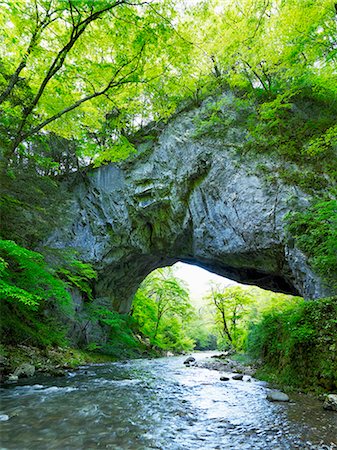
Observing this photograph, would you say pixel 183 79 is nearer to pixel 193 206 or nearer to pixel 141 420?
pixel 193 206

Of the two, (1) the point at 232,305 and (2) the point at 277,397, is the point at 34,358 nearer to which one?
(2) the point at 277,397

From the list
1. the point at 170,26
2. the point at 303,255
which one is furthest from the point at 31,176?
the point at 303,255

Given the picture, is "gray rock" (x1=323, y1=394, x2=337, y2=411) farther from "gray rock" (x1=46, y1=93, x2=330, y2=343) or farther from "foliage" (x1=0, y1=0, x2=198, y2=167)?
"foliage" (x1=0, y1=0, x2=198, y2=167)

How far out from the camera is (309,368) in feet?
16.9

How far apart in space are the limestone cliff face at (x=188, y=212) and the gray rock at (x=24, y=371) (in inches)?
295

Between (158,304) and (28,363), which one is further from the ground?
(28,363)

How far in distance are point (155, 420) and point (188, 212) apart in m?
11.0

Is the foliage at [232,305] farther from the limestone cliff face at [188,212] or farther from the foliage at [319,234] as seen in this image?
the foliage at [319,234]

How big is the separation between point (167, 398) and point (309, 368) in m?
2.83

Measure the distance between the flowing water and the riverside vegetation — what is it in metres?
1.52

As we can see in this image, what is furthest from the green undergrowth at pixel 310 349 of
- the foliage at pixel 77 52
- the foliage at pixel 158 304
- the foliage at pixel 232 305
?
the foliage at pixel 158 304

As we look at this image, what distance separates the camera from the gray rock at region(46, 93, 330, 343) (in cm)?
1132

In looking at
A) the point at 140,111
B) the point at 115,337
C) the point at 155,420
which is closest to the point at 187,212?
the point at 140,111

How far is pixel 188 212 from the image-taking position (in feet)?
45.3
